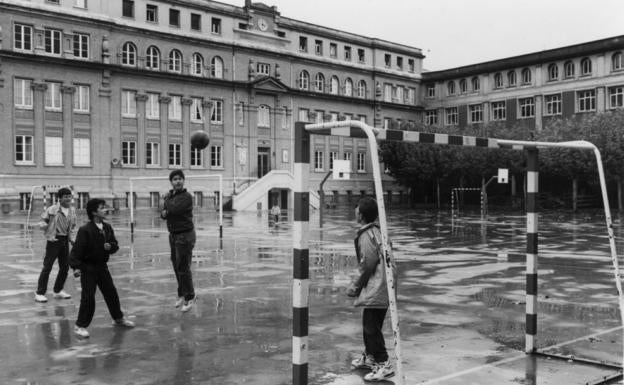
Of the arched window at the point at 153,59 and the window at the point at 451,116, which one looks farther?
the window at the point at 451,116

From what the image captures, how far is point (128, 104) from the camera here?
51.9 metres

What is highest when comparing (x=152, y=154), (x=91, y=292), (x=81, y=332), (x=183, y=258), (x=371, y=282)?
(x=152, y=154)

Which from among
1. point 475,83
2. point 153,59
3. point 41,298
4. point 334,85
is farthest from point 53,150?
point 475,83

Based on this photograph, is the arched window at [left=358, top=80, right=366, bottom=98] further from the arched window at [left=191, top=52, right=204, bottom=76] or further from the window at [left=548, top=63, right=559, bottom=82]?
the arched window at [left=191, top=52, right=204, bottom=76]

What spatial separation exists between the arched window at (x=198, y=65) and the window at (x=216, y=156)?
20.0 ft

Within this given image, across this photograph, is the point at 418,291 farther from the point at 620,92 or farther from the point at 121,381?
the point at 620,92

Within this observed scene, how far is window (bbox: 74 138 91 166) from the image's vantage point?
1922 inches

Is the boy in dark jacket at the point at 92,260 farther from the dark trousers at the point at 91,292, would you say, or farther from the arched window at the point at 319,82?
the arched window at the point at 319,82

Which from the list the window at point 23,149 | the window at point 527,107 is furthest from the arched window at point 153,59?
the window at point 527,107

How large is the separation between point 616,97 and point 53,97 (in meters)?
45.5

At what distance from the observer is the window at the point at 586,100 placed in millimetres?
61406

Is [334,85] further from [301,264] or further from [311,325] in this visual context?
[301,264]

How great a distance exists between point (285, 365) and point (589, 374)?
3076 mm

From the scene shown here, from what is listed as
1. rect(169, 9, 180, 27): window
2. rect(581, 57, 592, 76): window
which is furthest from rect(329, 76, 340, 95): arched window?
rect(581, 57, 592, 76): window
